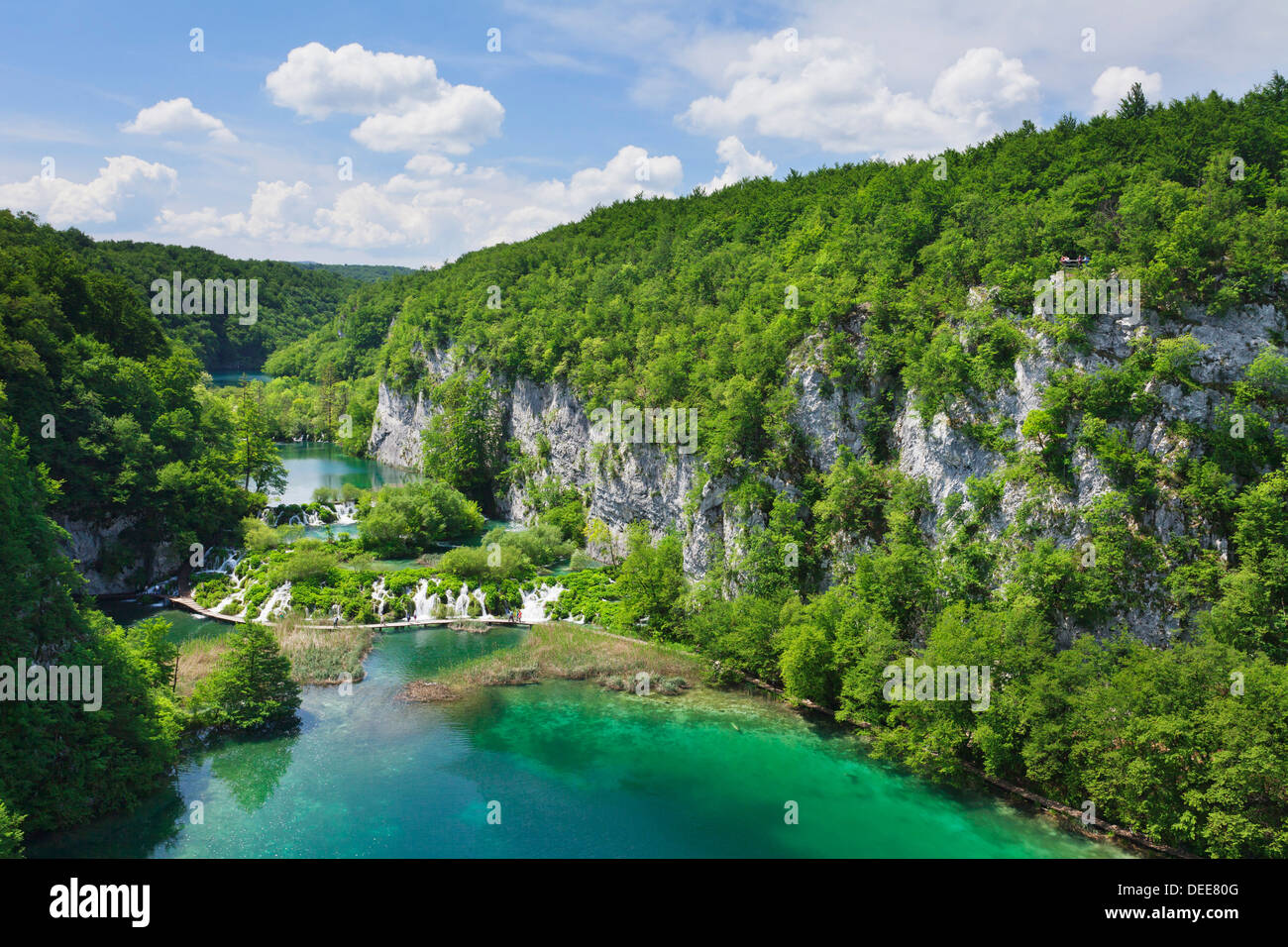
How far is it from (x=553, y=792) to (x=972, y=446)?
21.8m

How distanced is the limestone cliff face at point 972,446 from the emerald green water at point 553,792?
9.50 m

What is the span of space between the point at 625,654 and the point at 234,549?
1117 inches

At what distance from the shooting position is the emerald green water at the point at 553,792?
23031 mm

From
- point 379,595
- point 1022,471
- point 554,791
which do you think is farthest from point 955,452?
point 379,595

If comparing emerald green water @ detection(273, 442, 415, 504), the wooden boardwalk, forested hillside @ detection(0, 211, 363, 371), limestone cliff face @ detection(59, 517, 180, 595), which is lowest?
the wooden boardwalk

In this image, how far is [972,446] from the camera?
31906mm

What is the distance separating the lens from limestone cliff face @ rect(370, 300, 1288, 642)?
27484 mm

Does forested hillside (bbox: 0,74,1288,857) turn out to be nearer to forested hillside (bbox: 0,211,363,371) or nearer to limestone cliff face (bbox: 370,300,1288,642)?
limestone cliff face (bbox: 370,300,1288,642)

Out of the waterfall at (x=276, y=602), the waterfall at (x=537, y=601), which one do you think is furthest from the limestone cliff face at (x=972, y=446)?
the waterfall at (x=276, y=602)

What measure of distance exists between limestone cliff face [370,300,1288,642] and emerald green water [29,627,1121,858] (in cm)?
950

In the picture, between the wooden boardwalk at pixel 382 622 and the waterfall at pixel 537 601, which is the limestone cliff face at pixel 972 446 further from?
the wooden boardwalk at pixel 382 622

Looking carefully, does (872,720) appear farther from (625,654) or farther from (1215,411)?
(1215,411)

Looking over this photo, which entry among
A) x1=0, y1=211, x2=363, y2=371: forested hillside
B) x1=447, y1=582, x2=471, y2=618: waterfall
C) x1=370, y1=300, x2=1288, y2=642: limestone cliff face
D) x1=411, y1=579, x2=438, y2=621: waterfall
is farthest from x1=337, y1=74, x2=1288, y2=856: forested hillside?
x1=0, y1=211, x2=363, y2=371: forested hillside

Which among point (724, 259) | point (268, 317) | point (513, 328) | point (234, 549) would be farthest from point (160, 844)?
point (268, 317)
